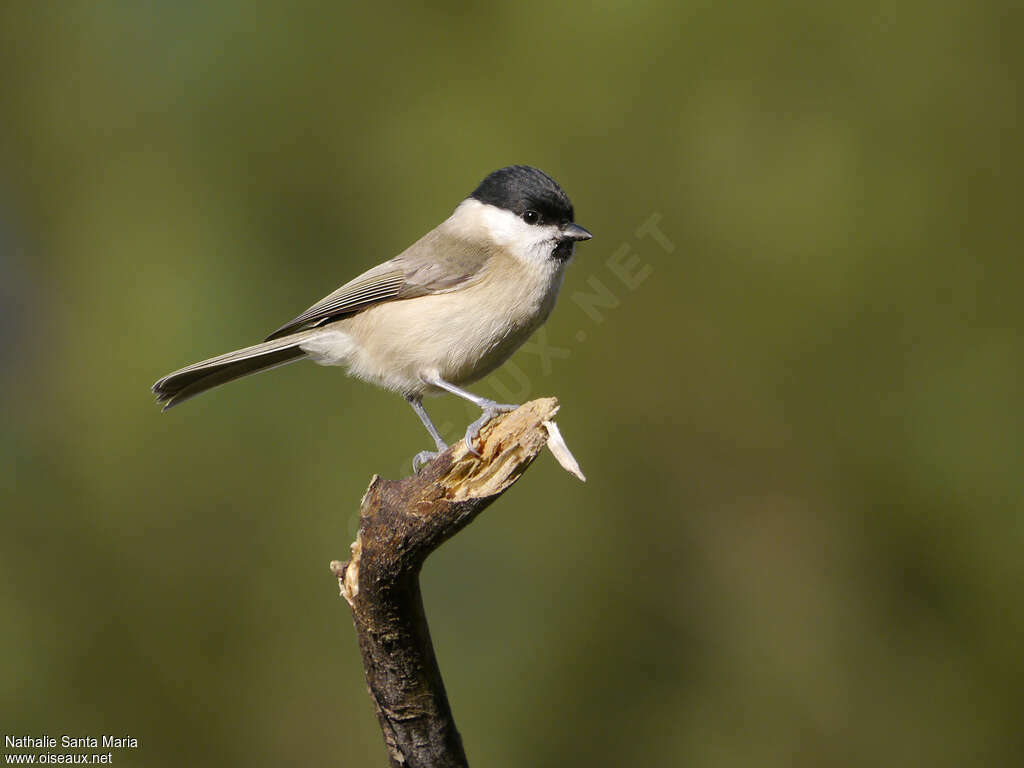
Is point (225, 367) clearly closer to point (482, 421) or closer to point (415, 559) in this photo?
point (482, 421)

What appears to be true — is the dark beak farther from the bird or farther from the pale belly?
the pale belly

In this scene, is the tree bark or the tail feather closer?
the tree bark

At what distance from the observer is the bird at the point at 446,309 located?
3.19 m

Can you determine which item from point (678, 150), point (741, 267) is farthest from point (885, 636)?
point (678, 150)

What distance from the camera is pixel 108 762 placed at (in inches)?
159

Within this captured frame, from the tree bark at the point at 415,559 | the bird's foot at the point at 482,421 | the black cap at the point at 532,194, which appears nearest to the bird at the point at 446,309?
the black cap at the point at 532,194

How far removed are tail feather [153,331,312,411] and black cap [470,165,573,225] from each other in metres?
0.90

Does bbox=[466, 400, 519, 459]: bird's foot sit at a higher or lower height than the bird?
lower

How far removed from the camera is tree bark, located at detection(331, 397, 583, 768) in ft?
7.56

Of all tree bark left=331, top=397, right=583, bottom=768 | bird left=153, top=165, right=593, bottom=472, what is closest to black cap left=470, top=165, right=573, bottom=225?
bird left=153, top=165, right=593, bottom=472

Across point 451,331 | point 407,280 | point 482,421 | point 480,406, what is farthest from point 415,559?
point 407,280

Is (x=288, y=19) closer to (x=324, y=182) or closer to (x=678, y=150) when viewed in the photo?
(x=324, y=182)

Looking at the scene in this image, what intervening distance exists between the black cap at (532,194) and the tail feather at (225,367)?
2.95 ft

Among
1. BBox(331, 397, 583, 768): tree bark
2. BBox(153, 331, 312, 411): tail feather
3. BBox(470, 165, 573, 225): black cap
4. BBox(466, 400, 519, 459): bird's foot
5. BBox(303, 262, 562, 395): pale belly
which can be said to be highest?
BBox(153, 331, 312, 411): tail feather
